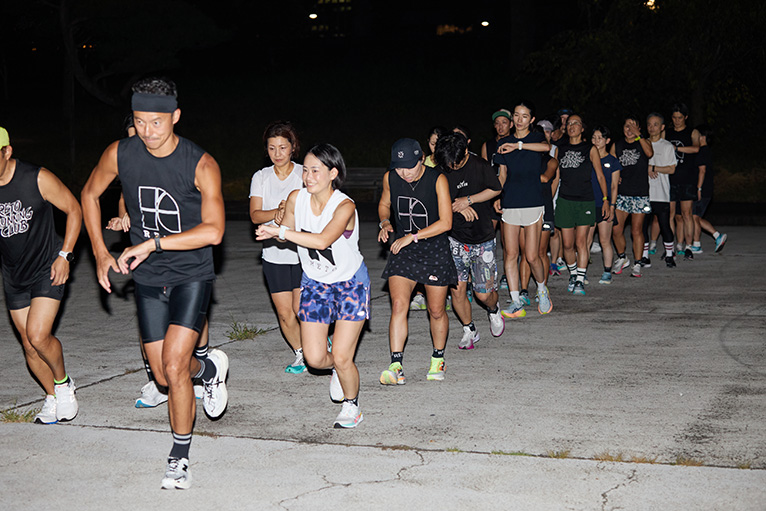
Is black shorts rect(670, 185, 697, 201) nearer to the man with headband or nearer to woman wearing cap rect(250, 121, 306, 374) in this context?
woman wearing cap rect(250, 121, 306, 374)

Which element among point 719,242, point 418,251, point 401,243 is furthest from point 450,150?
point 719,242

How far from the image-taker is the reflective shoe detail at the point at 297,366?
712 cm

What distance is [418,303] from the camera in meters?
9.91

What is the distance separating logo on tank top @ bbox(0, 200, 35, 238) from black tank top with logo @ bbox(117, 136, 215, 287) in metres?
1.03

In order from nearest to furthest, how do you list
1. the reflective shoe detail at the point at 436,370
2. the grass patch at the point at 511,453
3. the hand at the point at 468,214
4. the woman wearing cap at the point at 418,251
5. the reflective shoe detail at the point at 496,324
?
the grass patch at the point at 511,453, the woman wearing cap at the point at 418,251, the reflective shoe detail at the point at 436,370, the hand at the point at 468,214, the reflective shoe detail at the point at 496,324

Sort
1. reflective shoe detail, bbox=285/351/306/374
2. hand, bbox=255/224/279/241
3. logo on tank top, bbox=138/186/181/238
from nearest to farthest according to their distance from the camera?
logo on tank top, bbox=138/186/181/238, hand, bbox=255/224/279/241, reflective shoe detail, bbox=285/351/306/374

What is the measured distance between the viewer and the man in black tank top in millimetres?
5578

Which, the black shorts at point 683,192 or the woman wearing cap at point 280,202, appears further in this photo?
the black shorts at point 683,192

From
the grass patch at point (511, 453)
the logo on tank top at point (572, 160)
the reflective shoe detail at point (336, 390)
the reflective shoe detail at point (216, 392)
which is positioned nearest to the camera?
the grass patch at point (511, 453)

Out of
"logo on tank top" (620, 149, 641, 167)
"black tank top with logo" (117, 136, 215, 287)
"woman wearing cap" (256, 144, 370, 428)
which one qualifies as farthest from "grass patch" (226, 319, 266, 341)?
"logo on tank top" (620, 149, 641, 167)

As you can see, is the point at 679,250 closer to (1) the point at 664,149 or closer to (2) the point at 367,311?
(1) the point at 664,149

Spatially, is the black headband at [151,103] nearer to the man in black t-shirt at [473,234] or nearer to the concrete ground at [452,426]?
the concrete ground at [452,426]

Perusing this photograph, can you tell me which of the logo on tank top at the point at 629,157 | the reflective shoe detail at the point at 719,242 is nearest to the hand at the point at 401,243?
the logo on tank top at the point at 629,157

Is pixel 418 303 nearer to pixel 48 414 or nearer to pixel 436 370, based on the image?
pixel 436 370
